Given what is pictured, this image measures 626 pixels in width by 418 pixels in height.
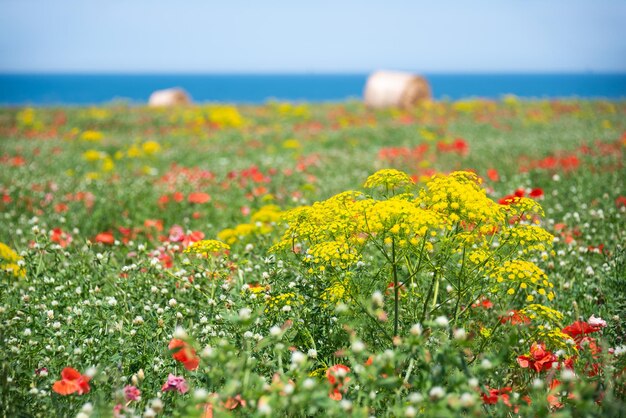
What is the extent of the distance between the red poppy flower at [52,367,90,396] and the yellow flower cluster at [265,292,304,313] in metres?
1.12

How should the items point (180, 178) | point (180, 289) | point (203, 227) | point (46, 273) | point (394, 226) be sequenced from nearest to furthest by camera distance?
point (394, 226), point (180, 289), point (46, 273), point (203, 227), point (180, 178)

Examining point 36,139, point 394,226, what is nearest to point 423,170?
point 394,226

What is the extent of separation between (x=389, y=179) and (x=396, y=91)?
24806mm

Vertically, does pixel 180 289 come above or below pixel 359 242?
below

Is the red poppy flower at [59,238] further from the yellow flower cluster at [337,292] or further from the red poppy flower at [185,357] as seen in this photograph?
the yellow flower cluster at [337,292]

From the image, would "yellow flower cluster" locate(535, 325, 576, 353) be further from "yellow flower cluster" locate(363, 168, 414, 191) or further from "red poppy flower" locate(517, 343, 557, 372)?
"yellow flower cluster" locate(363, 168, 414, 191)

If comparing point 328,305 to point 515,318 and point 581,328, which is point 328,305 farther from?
point 581,328

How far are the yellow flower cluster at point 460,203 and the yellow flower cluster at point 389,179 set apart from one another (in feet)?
0.57

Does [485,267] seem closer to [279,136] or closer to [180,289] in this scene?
[180,289]

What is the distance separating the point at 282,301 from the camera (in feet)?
11.6

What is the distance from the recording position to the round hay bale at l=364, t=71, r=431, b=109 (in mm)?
27156

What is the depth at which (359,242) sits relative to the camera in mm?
3336

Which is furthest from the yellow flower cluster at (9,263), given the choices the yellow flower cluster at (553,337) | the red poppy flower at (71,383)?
the yellow flower cluster at (553,337)

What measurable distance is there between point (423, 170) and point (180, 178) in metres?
4.31
